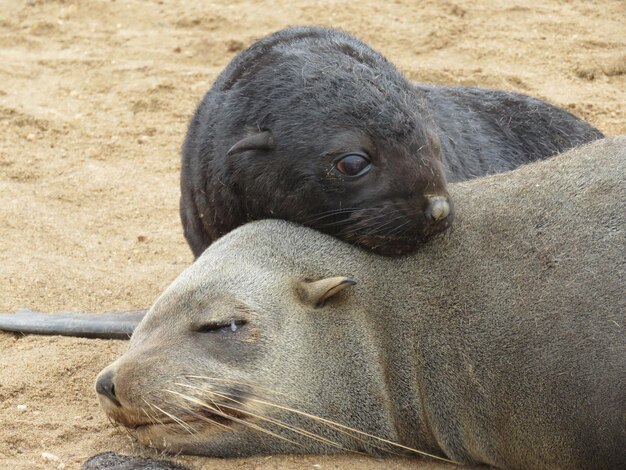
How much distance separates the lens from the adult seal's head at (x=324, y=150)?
459 centimetres

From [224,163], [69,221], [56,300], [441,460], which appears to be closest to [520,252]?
[441,460]

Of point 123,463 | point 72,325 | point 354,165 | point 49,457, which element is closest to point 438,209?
point 354,165

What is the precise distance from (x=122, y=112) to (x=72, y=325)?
368cm

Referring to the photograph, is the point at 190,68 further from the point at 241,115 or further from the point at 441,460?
the point at 441,460

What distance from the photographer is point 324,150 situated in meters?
4.79

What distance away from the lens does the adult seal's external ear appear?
496 centimetres

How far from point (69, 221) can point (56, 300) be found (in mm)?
1282

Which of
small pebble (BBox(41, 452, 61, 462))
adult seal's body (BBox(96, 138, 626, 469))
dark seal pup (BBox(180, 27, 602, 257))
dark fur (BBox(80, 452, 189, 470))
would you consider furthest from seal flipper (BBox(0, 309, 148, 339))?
dark fur (BBox(80, 452, 189, 470))

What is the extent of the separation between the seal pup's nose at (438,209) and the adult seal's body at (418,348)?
13cm

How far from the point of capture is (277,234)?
466cm

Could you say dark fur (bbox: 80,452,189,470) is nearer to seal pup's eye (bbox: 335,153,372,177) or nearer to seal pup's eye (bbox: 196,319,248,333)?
seal pup's eye (bbox: 196,319,248,333)

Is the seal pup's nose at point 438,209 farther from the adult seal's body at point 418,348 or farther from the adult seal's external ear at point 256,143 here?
the adult seal's external ear at point 256,143

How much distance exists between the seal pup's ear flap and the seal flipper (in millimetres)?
1478

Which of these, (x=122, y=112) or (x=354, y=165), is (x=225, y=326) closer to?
(x=354, y=165)
